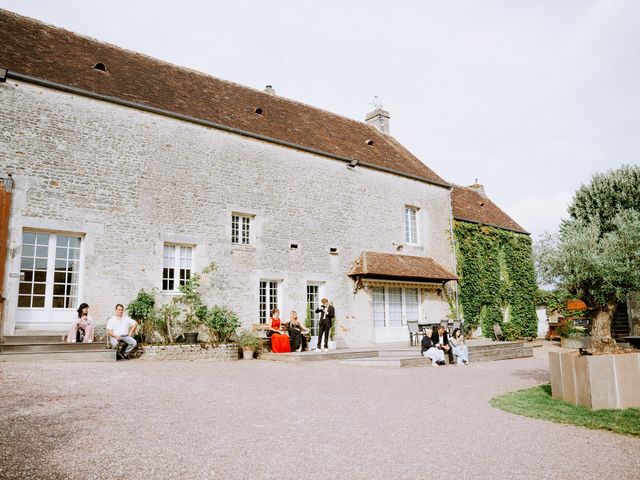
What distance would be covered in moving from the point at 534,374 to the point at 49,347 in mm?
10182

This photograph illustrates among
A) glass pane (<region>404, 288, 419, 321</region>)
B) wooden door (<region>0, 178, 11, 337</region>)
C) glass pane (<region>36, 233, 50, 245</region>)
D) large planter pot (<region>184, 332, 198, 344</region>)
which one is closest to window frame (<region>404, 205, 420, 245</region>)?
glass pane (<region>404, 288, 419, 321</region>)

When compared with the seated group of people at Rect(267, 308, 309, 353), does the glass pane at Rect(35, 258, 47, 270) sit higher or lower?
higher

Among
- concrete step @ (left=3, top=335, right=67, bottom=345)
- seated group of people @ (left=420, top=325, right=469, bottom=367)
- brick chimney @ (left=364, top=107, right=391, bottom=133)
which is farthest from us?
brick chimney @ (left=364, top=107, right=391, bottom=133)

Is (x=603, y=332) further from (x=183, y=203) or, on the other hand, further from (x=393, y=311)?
(x=393, y=311)

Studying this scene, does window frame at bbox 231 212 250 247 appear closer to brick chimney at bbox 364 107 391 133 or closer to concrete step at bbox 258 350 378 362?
concrete step at bbox 258 350 378 362

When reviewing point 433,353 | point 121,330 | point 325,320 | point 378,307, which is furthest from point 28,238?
point 378,307

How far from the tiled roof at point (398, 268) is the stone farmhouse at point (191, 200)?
0.23 feet

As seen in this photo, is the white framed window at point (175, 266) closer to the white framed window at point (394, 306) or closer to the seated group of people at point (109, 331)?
the seated group of people at point (109, 331)

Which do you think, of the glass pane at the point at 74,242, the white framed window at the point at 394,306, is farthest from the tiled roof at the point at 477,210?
the glass pane at the point at 74,242

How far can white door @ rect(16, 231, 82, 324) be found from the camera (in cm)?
1115

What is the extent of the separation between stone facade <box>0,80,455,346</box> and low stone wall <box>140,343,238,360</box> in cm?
144

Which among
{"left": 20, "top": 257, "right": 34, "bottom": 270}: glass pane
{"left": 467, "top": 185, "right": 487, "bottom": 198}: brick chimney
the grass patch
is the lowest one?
the grass patch

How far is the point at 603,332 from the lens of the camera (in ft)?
24.9

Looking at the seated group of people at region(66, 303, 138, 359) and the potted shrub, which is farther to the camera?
the potted shrub
